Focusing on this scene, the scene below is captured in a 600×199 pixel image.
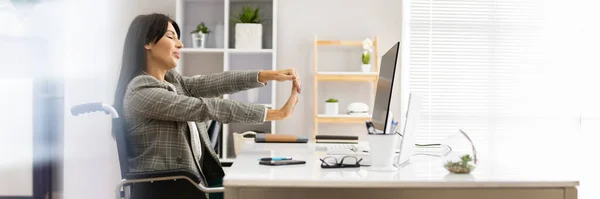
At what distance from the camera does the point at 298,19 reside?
172 inches

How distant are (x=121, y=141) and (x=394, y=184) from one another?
2.98ft

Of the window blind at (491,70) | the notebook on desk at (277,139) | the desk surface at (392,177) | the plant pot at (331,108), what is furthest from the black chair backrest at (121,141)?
the window blind at (491,70)

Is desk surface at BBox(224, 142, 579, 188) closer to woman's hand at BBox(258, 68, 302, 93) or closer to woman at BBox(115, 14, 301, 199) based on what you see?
woman at BBox(115, 14, 301, 199)

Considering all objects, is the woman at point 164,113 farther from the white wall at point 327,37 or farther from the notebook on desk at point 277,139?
the white wall at point 327,37

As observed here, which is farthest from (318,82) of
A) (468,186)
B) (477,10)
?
(468,186)

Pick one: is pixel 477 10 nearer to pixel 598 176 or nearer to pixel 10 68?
pixel 598 176

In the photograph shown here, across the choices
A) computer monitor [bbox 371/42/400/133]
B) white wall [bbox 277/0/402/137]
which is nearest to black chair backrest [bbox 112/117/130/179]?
computer monitor [bbox 371/42/400/133]

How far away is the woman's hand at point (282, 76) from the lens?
246 centimetres

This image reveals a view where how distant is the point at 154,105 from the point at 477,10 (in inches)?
118

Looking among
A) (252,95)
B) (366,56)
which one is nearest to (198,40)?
(252,95)

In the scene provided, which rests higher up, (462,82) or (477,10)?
(477,10)

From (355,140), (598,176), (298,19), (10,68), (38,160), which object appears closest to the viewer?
(10,68)

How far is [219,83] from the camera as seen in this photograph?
9.03 ft

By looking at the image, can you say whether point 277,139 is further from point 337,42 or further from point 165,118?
point 337,42
